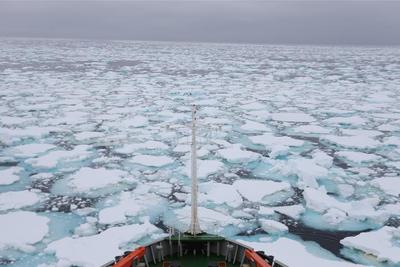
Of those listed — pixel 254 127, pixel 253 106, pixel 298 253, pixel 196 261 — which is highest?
pixel 196 261

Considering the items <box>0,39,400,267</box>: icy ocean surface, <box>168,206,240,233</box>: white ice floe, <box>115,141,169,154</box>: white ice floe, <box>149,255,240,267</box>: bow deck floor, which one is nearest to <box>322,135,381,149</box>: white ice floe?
<box>0,39,400,267</box>: icy ocean surface

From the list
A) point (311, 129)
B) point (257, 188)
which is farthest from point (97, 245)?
point (311, 129)

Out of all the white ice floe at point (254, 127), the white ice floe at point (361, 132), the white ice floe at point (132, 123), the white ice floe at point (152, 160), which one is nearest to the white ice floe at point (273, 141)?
the white ice floe at point (254, 127)

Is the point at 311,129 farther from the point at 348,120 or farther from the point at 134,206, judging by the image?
the point at 134,206

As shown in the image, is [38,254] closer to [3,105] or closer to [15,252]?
[15,252]

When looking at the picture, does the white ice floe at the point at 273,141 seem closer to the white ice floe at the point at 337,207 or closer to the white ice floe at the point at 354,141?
the white ice floe at the point at 354,141
